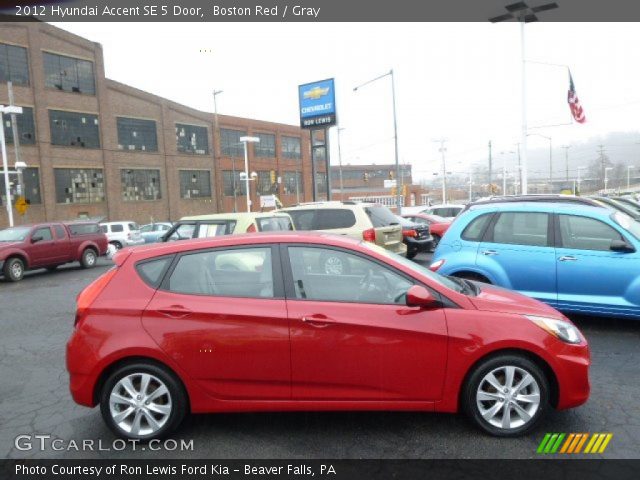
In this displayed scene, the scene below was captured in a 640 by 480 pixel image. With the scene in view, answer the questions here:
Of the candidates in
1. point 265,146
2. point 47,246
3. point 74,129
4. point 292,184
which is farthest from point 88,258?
point 292,184

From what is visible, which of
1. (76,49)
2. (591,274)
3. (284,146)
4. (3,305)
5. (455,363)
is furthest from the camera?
(284,146)

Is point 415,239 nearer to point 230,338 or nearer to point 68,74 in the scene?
point 230,338

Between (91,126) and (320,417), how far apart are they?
140 ft

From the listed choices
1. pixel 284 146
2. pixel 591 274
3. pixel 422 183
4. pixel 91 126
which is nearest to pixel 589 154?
pixel 422 183

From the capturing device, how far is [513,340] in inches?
135

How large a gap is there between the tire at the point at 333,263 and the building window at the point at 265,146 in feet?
187

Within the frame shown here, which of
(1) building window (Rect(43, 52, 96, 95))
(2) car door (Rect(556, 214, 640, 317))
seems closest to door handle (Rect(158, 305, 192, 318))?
(2) car door (Rect(556, 214, 640, 317))

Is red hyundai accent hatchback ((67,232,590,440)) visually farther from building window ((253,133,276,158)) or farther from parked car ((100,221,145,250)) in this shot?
building window ((253,133,276,158))

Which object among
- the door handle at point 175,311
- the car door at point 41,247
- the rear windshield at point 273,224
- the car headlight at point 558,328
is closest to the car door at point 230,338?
the door handle at point 175,311

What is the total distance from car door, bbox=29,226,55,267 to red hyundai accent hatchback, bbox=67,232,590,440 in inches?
493

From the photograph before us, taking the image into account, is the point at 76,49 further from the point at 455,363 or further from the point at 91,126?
the point at 455,363

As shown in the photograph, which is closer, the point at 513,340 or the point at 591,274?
the point at 513,340

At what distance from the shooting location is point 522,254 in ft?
20.2

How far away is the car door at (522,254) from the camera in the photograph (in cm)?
602
